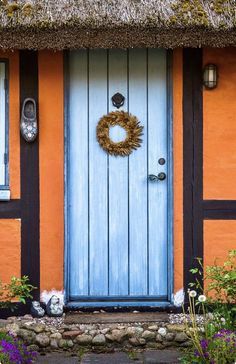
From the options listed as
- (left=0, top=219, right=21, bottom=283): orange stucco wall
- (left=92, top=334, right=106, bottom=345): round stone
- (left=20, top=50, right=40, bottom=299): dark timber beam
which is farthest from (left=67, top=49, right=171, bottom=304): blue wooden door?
(left=92, top=334, right=106, bottom=345): round stone

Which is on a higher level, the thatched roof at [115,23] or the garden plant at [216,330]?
the thatched roof at [115,23]

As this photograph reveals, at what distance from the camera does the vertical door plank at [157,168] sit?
5891 millimetres

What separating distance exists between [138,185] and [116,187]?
0.20 meters

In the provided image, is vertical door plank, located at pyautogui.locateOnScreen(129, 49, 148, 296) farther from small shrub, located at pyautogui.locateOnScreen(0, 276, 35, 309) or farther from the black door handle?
small shrub, located at pyautogui.locateOnScreen(0, 276, 35, 309)

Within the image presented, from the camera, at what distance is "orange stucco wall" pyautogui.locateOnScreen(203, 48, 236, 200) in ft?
19.1

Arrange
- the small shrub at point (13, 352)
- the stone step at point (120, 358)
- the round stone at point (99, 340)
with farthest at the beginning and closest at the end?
the round stone at point (99, 340), the stone step at point (120, 358), the small shrub at point (13, 352)

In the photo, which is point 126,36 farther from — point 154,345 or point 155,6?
point 154,345

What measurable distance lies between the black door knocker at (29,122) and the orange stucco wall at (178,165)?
1.20 meters

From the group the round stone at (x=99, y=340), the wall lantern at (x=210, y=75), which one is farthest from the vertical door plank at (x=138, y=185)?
the round stone at (x=99, y=340)

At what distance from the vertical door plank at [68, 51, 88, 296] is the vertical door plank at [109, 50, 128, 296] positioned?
0.73 feet

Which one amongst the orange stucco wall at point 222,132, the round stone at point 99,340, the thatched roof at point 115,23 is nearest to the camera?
the thatched roof at point 115,23

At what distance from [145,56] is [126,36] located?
68 centimetres

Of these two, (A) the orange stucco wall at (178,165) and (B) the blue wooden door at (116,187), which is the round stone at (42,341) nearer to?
(B) the blue wooden door at (116,187)

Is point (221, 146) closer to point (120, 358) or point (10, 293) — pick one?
point (120, 358)
